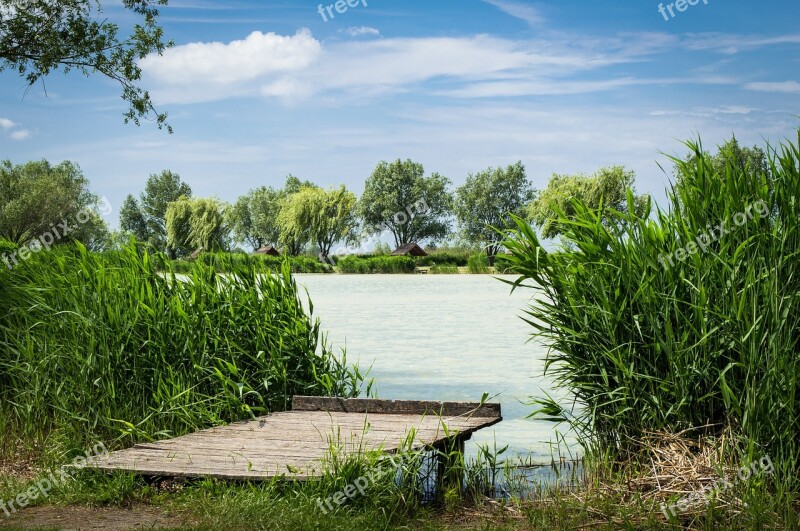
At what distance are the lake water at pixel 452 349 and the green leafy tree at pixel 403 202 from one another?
61.1 m

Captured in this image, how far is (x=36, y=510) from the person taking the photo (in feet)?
17.4

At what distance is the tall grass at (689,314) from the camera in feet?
16.6

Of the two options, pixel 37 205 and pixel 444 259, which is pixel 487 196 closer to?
pixel 444 259

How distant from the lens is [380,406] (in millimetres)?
6848

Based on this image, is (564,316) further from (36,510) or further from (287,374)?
(36,510)

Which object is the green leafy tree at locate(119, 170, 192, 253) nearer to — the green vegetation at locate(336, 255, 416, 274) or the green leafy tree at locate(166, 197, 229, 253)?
the green leafy tree at locate(166, 197, 229, 253)

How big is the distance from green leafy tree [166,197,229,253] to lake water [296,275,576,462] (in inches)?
2126

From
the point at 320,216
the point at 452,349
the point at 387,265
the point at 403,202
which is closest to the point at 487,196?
the point at 403,202

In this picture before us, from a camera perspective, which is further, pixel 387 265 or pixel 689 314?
→ pixel 387 265

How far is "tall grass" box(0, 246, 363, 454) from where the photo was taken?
682 centimetres

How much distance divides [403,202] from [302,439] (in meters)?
89.0

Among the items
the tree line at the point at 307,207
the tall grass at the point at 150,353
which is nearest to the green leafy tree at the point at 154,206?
the tree line at the point at 307,207

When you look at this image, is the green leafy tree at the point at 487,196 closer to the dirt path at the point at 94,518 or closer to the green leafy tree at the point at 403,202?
the green leafy tree at the point at 403,202

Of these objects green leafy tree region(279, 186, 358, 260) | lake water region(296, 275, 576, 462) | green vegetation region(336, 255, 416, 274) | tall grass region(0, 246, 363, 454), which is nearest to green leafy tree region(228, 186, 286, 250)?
green leafy tree region(279, 186, 358, 260)
